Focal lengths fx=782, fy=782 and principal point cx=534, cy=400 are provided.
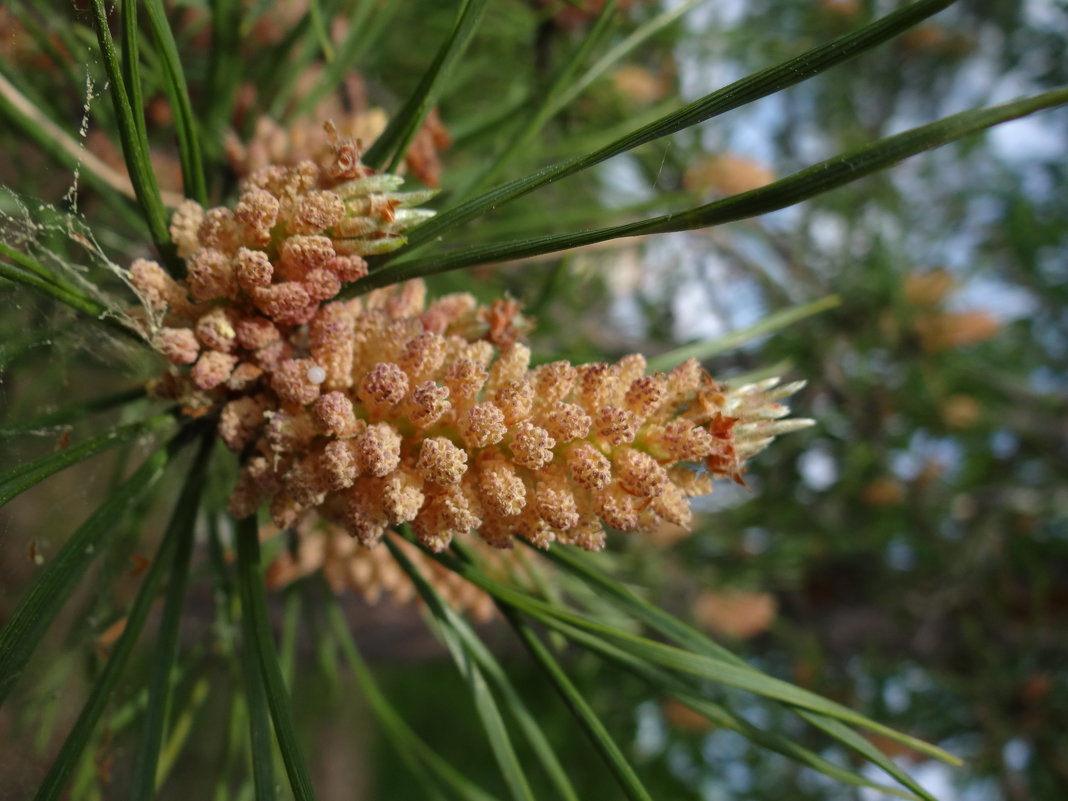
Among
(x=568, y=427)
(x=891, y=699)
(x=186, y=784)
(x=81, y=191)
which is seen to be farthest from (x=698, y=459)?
(x=186, y=784)

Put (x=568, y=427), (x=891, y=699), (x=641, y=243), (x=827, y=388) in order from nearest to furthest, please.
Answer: (x=568, y=427)
(x=827, y=388)
(x=641, y=243)
(x=891, y=699)

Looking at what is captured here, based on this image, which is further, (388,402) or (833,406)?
(833,406)

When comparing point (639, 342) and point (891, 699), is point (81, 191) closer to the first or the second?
point (639, 342)

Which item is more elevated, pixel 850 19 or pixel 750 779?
pixel 850 19

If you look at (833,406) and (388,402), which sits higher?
(388,402)

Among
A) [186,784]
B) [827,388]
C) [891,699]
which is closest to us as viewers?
[827,388]

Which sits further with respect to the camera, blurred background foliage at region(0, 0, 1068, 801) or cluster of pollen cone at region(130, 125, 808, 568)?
blurred background foliage at region(0, 0, 1068, 801)

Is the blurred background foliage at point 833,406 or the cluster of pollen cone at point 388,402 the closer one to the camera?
the cluster of pollen cone at point 388,402

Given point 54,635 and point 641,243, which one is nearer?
point 641,243
